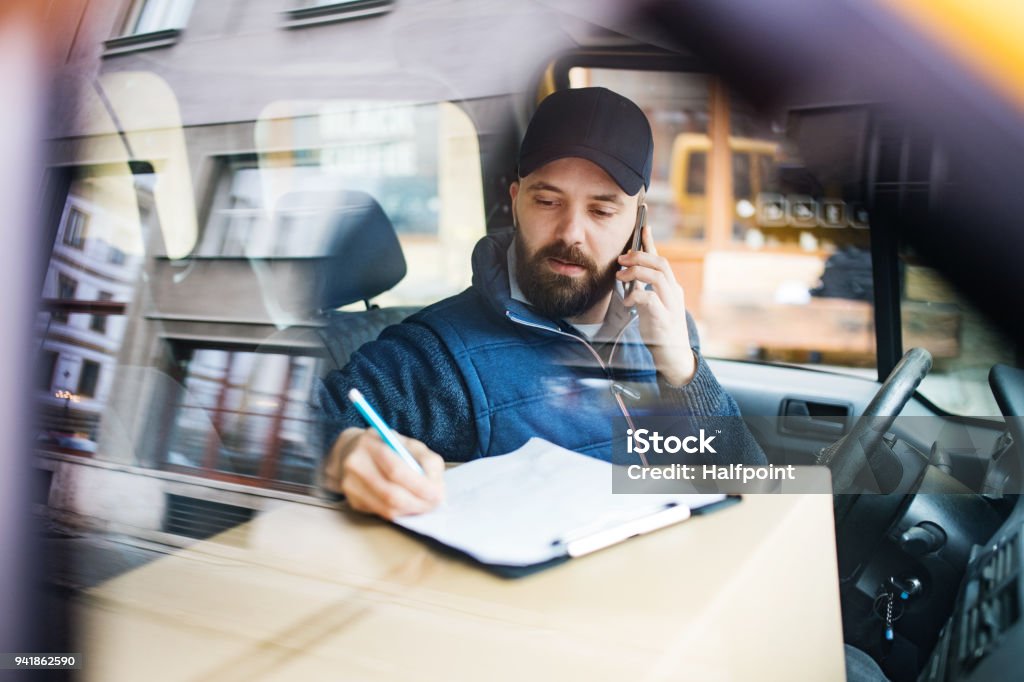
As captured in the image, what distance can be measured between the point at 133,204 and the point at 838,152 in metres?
0.93

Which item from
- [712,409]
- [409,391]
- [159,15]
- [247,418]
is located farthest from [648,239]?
[159,15]

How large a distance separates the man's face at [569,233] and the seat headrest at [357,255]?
0.21 meters

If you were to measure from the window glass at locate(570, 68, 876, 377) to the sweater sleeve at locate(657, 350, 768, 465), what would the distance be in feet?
0.15

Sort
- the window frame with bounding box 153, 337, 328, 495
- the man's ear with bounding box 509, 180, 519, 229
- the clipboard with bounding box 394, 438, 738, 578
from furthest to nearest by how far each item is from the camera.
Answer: the man's ear with bounding box 509, 180, 519, 229 → the window frame with bounding box 153, 337, 328, 495 → the clipboard with bounding box 394, 438, 738, 578

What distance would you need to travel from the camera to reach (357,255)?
1.22 meters

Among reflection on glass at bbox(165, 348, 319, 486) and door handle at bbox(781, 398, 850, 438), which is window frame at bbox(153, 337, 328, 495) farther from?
door handle at bbox(781, 398, 850, 438)

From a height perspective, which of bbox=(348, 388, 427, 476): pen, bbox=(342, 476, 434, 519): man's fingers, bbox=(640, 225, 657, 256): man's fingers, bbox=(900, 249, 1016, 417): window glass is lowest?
bbox=(342, 476, 434, 519): man's fingers

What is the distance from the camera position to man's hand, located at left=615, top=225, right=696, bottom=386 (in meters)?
1.09

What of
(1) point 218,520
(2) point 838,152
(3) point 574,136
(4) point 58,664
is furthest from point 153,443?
(2) point 838,152

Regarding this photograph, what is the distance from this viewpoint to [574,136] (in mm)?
1081

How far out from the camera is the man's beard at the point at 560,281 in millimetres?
1125

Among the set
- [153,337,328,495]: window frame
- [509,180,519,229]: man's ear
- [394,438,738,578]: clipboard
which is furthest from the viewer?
[509,180,519,229]: man's ear

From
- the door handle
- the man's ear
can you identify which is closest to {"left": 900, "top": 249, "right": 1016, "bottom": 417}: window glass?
the door handle

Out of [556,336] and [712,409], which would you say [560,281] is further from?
[712,409]
